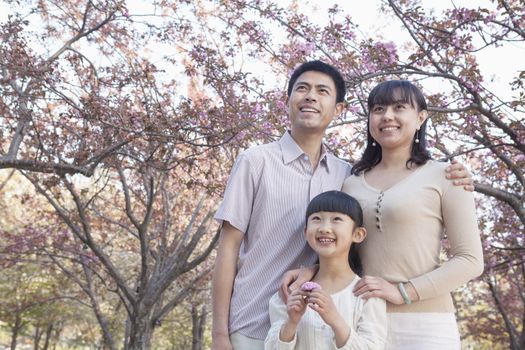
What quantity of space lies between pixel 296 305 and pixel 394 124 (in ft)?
2.80

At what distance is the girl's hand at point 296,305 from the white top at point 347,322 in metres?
0.10

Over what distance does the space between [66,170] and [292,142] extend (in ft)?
13.6

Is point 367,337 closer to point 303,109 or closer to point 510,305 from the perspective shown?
point 303,109

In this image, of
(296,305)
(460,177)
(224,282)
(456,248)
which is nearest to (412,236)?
(456,248)

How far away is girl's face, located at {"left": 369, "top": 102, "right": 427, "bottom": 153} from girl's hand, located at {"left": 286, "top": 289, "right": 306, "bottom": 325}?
2.49 ft

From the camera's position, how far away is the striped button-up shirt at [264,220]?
2449 millimetres

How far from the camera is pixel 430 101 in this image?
609 cm

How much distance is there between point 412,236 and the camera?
2.27 metres

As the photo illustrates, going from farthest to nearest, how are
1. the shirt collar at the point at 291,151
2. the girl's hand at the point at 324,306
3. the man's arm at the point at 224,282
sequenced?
the shirt collar at the point at 291,151
the man's arm at the point at 224,282
the girl's hand at the point at 324,306

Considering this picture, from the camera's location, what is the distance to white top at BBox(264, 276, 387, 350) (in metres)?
2.13

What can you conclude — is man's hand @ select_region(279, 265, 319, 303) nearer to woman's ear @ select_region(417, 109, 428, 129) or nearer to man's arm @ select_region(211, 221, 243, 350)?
man's arm @ select_region(211, 221, 243, 350)

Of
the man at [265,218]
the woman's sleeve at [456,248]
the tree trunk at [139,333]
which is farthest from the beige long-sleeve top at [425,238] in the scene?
the tree trunk at [139,333]

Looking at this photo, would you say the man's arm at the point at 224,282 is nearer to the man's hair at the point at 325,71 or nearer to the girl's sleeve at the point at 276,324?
the girl's sleeve at the point at 276,324

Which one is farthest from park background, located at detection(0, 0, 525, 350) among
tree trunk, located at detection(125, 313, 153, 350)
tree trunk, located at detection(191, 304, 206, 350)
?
tree trunk, located at detection(191, 304, 206, 350)
